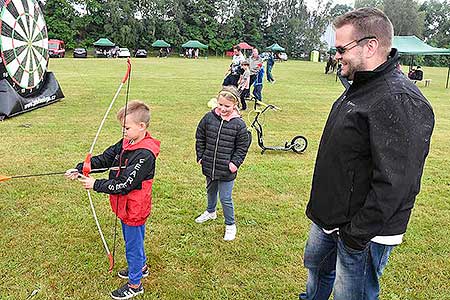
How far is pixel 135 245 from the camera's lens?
279cm

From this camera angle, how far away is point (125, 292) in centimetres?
290

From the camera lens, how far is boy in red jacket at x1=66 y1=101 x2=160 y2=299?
2.59m

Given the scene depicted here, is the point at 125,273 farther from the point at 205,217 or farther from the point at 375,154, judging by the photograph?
the point at 375,154

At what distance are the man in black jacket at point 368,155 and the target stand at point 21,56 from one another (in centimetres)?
768

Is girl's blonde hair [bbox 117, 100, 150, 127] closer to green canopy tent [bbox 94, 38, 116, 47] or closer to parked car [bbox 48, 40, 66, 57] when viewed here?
A: parked car [bbox 48, 40, 66, 57]

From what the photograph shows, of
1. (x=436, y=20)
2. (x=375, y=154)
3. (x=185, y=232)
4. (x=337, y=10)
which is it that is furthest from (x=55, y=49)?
(x=436, y=20)

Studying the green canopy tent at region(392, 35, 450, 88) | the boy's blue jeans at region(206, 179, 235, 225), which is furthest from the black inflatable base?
the green canopy tent at region(392, 35, 450, 88)

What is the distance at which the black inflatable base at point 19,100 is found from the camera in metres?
8.33

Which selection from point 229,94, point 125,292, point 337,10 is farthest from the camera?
point 337,10

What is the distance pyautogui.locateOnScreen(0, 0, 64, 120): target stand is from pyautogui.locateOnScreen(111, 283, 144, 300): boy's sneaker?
6.54 m

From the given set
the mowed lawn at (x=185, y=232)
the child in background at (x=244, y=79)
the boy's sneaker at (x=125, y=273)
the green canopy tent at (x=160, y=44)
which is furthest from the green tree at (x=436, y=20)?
the boy's sneaker at (x=125, y=273)

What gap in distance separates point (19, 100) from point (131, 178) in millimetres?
7314

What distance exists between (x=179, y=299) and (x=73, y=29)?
163 ft

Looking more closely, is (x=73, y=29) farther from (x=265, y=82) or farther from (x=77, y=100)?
(x=77, y=100)
